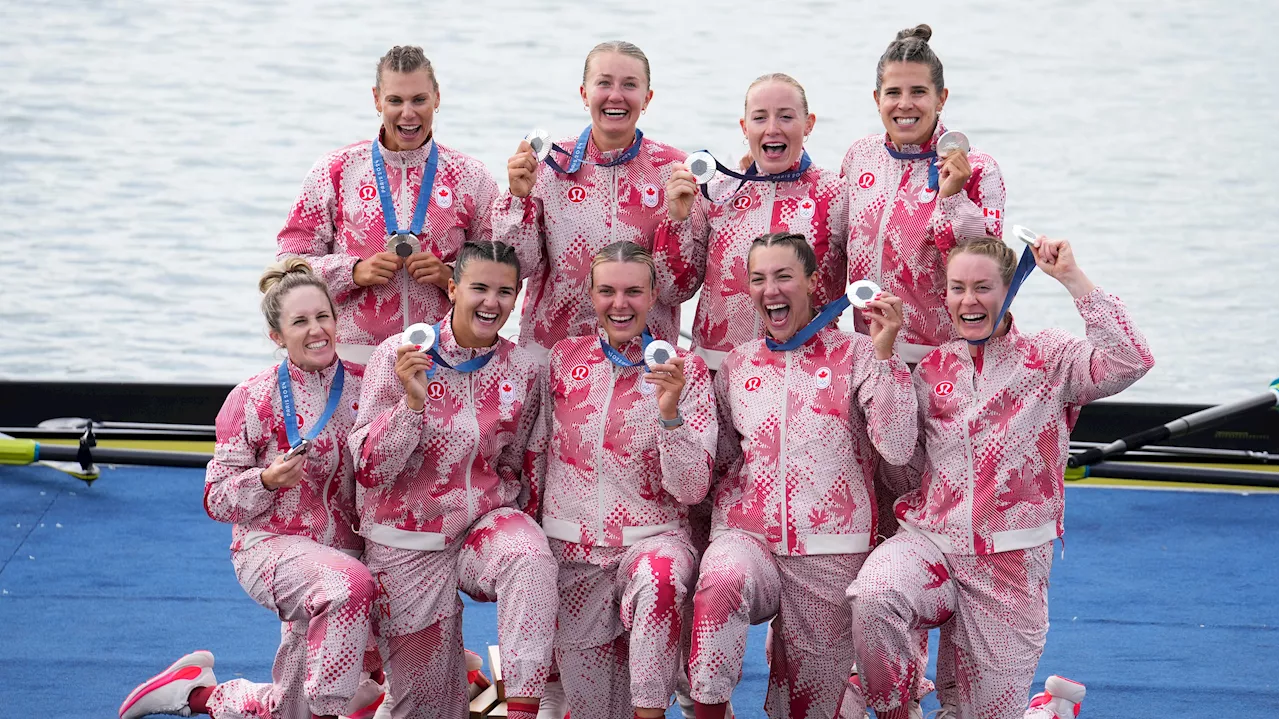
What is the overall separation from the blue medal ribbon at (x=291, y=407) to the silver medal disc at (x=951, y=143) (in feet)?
4.71

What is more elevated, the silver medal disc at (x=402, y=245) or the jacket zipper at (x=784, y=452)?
the silver medal disc at (x=402, y=245)

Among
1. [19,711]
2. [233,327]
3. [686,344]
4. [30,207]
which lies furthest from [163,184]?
[19,711]

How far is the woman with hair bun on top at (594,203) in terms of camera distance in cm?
341

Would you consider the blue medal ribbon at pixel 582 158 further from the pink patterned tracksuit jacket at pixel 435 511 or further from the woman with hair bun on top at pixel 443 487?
the pink patterned tracksuit jacket at pixel 435 511

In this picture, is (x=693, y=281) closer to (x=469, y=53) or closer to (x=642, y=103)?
(x=642, y=103)

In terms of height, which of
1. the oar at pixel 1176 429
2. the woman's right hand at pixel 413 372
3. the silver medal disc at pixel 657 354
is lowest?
the oar at pixel 1176 429

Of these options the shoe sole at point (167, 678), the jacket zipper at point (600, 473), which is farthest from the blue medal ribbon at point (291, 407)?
the shoe sole at point (167, 678)

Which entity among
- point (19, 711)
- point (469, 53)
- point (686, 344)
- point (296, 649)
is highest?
point (469, 53)

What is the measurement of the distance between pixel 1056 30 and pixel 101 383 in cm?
574

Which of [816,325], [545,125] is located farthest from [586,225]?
[545,125]

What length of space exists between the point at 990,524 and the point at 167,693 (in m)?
1.93

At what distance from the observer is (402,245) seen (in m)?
3.45

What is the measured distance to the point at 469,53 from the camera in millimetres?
8250

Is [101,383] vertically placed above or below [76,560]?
above
